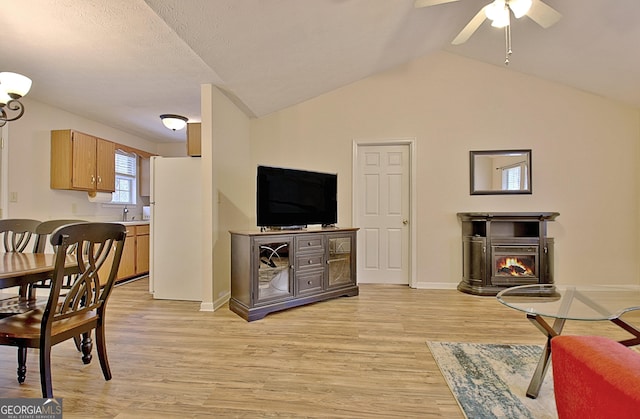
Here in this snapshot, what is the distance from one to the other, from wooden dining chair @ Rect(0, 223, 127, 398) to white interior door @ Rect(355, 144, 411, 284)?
3165 mm

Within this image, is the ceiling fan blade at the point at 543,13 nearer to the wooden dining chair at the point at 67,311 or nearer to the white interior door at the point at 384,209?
the white interior door at the point at 384,209

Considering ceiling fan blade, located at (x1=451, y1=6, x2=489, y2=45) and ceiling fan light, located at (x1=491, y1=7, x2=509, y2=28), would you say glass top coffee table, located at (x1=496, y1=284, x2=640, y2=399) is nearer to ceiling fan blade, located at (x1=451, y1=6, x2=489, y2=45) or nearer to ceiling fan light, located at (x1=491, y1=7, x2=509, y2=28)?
ceiling fan light, located at (x1=491, y1=7, x2=509, y2=28)

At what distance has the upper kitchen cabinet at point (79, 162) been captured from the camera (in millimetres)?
3768

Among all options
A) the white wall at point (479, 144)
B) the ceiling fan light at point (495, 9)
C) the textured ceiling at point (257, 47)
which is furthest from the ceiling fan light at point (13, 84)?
the ceiling fan light at point (495, 9)

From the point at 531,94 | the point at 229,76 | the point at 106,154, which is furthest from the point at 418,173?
the point at 106,154

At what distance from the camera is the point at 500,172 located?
409 centimetres

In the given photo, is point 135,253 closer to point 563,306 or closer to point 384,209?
point 384,209

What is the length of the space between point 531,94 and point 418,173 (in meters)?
1.81

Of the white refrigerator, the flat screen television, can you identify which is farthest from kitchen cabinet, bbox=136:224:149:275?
the flat screen television

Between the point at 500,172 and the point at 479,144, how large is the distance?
0.47 m

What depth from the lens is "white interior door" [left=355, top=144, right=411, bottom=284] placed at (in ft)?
14.3

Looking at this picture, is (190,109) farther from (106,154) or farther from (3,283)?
(3,283)

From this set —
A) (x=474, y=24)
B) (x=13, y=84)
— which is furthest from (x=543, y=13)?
(x=13, y=84)

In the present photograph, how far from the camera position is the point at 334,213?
3.85 meters
